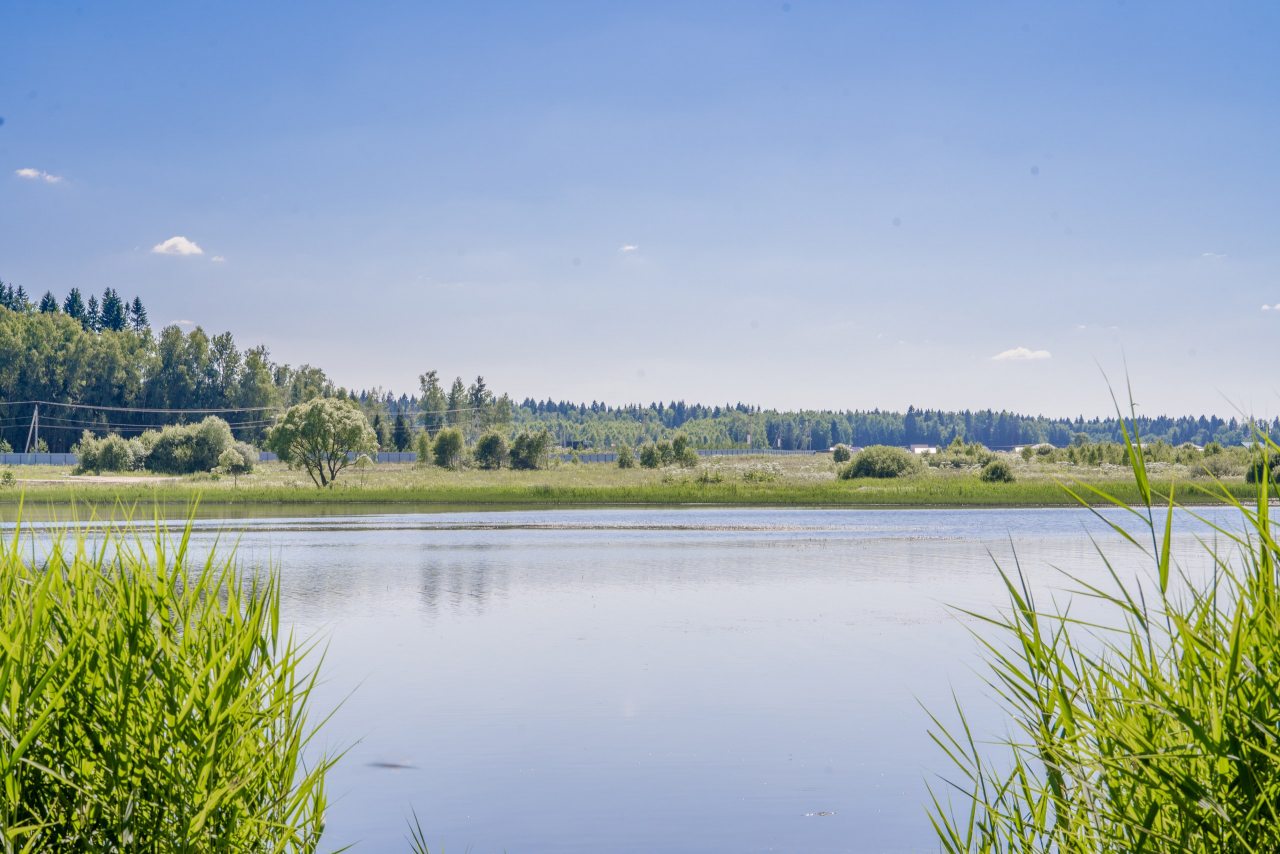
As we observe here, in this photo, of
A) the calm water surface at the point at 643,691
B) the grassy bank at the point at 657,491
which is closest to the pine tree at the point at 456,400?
the grassy bank at the point at 657,491

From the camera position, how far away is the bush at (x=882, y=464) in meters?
73.4

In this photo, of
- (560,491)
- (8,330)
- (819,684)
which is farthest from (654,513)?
(8,330)

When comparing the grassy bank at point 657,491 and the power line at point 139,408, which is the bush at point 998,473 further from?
the power line at point 139,408

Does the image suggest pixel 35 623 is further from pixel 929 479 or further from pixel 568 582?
pixel 929 479

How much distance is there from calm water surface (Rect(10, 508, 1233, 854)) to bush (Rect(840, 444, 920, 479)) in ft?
147

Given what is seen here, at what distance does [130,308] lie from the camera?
187 meters

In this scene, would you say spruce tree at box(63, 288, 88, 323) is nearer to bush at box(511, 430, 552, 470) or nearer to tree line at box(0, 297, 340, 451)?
tree line at box(0, 297, 340, 451)

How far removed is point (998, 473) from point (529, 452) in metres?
40.0

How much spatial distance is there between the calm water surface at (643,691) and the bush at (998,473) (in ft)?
125

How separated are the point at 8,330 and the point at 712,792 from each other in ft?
516

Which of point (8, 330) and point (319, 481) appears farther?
point (8, 330)

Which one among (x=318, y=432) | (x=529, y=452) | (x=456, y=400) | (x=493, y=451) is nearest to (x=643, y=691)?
(x=318, y=432)

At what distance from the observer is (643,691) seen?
42.6 ft

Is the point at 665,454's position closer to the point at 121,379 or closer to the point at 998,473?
the point at 998,473
